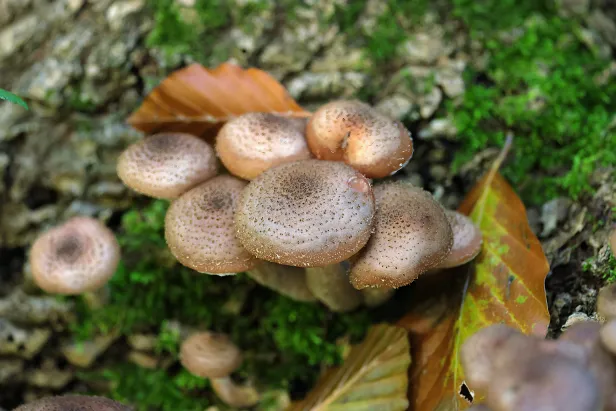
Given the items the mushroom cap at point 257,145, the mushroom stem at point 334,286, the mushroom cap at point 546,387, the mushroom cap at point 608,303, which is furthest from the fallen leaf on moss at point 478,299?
the mushroom cap at point 257,145

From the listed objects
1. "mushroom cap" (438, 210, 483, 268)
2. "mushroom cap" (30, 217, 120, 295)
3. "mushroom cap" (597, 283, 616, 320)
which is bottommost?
"mushroom cap" (30, 217, 120, 295)

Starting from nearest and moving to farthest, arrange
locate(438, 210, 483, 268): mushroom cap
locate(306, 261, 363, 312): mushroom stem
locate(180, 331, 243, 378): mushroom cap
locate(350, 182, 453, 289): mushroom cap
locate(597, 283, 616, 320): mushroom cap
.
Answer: locate(597, 283, 616, 320): mushroom cap, locate(350, 182, 453, 289): mushroom cap, locate(438, 210, 483, 268): mushroom cap, locate(306, 261, 363, 312): mushroom stem, locate(180, 331, 243, 378): mushroom cap

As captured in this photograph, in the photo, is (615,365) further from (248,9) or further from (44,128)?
(44,128)

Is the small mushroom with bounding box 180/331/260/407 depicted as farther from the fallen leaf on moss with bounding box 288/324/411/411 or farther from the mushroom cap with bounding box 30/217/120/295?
the mushroom cap with bounding box 30/217/120/295

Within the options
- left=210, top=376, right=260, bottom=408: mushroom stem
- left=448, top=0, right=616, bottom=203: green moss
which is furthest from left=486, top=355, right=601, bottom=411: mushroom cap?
left=210, top=376, right=260, bottom=408: mushroom stem

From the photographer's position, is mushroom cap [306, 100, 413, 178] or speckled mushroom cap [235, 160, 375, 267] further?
mushroom cap [306, 100, 413, 178]

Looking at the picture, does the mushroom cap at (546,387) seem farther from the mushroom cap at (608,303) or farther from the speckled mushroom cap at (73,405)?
the speckled mushroom cap at (73,405)
